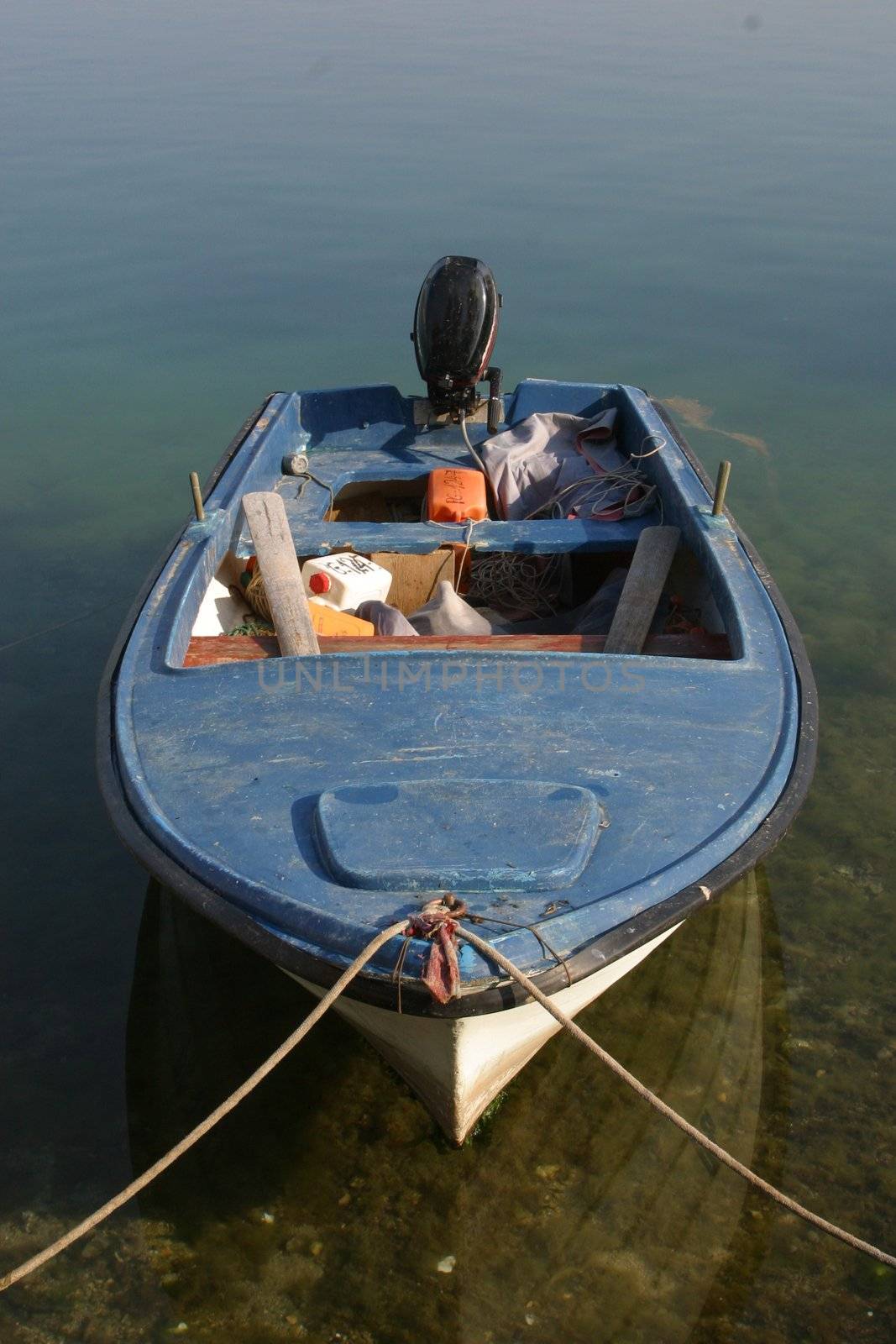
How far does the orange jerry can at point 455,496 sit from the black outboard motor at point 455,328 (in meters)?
0.84

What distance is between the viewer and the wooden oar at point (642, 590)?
13.7 ft

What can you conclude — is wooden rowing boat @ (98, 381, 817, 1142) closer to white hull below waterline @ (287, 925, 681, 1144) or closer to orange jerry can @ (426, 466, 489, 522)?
white hull below waterline @ (287, 925, 681, 1144)

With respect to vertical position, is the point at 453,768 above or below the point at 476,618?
above

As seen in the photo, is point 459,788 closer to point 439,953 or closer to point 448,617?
point 439,953

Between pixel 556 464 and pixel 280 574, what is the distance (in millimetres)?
2204

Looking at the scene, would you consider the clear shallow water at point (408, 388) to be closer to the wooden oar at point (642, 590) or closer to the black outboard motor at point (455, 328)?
the wooden oar at point (642, 590)

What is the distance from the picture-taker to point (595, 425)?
6.14 m

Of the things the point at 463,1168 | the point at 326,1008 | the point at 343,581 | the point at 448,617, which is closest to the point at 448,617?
the point at 448,617

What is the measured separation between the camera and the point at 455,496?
209 inches

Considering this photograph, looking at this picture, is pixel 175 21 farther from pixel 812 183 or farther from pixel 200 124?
pixel 812 183

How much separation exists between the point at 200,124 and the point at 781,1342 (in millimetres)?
20145

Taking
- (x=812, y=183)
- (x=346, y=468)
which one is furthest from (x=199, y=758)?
(x=812, y=183)

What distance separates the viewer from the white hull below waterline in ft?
8.99

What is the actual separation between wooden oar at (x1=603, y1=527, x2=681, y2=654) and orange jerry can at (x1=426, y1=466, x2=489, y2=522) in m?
0.90
